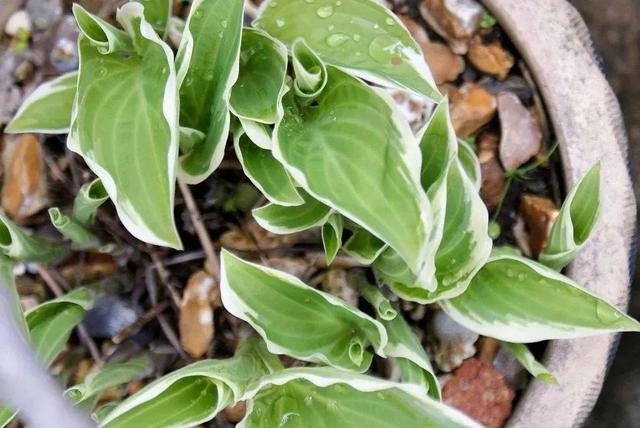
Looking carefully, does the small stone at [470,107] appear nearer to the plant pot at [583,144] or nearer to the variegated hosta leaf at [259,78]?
the plant pot at [583,144]

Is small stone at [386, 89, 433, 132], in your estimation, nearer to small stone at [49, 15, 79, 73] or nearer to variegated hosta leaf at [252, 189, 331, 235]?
variegated hosta leaf at [252, 189, 331, 235]

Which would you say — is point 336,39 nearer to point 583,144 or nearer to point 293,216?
point 293,216

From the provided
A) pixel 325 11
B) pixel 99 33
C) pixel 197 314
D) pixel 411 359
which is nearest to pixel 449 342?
pixel 411 359

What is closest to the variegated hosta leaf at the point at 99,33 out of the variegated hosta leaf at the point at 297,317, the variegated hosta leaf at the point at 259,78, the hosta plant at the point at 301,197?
the hosta plant at the point at 301,197

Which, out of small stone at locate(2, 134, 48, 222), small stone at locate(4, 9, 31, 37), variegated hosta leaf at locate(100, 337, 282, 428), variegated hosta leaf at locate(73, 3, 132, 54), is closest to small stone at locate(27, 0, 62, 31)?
small stone at locate(4, 9, 31, 37)

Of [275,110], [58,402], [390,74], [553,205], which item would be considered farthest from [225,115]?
[553,205]

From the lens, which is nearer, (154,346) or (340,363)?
(340,363)

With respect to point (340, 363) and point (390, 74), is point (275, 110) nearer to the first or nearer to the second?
point (390, 74)
